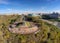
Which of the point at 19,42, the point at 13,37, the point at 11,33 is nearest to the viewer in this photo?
the point at 19,42

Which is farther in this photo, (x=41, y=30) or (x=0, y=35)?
(x=41, y=30)

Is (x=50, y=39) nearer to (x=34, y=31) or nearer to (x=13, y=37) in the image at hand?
(x=34, y=31)

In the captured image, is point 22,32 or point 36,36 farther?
point 22,32

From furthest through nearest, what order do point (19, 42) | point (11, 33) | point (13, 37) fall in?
point (11, 33) < point (13, 37) < point (19, 42)

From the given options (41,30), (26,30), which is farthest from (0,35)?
(41,30)

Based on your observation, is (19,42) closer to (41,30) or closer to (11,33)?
(11,33)

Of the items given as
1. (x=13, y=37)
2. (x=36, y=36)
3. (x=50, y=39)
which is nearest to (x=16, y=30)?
(x=13, y=37)

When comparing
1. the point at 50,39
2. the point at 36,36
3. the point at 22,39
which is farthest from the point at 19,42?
the point at 50,39
